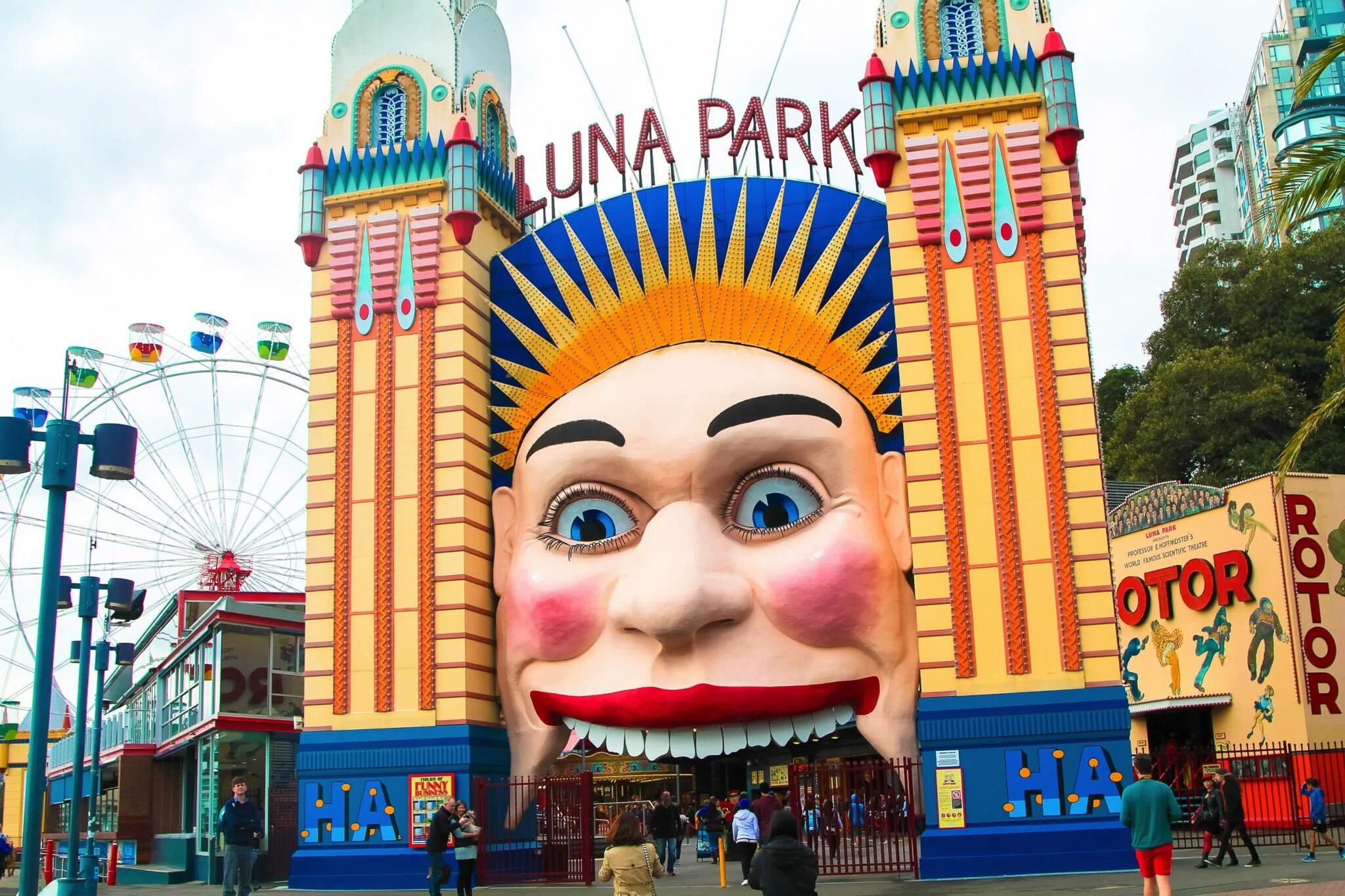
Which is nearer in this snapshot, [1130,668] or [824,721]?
[824,721]

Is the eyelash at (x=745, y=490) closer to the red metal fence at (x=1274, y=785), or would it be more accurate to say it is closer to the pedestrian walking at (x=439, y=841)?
the pedestrian walking at (x=439, y=841)

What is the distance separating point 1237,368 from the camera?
44.7m

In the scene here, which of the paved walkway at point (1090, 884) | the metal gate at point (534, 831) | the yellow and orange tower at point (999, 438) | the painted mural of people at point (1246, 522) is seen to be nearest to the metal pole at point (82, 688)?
the paved walkway at point (1090, 884)

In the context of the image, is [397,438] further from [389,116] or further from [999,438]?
[999,438]

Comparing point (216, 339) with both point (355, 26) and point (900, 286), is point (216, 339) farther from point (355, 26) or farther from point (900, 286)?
point (900, 286)

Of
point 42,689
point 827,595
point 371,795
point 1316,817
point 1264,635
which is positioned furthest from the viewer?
point 1264,635

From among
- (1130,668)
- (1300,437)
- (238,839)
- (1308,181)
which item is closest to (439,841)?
(238,839)

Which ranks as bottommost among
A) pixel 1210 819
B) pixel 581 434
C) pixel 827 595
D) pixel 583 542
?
pixel 1210 819

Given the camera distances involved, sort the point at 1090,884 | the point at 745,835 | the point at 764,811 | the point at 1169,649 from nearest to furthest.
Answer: the point at 1090,884, the point at 745,835, the point at 764,811, the point at 1169,649

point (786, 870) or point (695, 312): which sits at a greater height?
point (695, 312)

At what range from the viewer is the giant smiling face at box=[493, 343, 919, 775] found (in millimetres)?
19172

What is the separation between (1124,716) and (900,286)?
21.9 feet

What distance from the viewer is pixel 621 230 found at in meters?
21.9

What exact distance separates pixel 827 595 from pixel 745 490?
1.97 m
